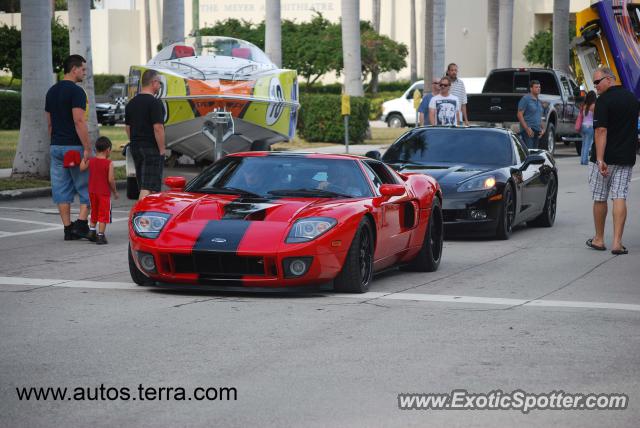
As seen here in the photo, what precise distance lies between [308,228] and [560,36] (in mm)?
34058


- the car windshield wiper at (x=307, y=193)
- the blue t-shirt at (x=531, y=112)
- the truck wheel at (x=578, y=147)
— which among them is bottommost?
the truck wheel at (x=578, y=147)

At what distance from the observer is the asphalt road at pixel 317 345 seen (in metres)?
6.49

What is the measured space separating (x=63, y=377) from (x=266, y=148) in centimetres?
1624

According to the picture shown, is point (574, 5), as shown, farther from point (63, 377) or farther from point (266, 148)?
point (63, 377)

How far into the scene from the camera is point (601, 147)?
13898 mm

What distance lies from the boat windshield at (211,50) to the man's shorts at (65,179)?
27.7 ft

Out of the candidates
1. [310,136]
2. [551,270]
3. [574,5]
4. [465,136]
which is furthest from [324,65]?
[551,270]

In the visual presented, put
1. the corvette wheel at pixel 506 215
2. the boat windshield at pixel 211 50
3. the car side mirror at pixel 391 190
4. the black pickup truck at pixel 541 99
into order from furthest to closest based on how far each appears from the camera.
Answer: the black pickup truck at pixel 541 99, the boat windshield at pixel 211 50, the corvette wheel at pixel 506 215, the car side mirror at pixel 391 190

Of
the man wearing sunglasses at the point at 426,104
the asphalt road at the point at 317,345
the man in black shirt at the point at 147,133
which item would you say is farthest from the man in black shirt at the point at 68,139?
the man wearing sunglasses at the point at 426,104

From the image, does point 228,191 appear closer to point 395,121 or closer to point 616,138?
point 616,138

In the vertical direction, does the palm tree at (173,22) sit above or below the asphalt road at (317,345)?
above

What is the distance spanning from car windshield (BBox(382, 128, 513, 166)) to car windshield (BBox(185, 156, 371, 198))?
465 centimetres

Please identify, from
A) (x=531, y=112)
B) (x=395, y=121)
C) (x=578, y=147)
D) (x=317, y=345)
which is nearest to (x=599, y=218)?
(x=317, y=345)

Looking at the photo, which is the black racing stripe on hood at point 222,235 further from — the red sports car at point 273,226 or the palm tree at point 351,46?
the palm tree at point 351,46
